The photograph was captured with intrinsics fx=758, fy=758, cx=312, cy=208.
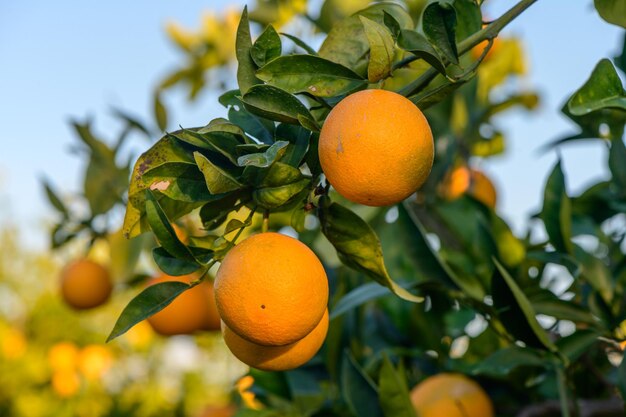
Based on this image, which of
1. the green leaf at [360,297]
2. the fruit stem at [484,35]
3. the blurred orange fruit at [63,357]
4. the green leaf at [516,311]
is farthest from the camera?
the blurred orange fruit at [63,357]

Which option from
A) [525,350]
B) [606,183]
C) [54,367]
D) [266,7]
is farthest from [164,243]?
[54,367]

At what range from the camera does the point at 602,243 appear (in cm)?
127

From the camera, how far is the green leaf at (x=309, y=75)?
0.66 metres

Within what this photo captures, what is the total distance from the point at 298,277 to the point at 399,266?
0.76 meters

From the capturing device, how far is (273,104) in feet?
2.10

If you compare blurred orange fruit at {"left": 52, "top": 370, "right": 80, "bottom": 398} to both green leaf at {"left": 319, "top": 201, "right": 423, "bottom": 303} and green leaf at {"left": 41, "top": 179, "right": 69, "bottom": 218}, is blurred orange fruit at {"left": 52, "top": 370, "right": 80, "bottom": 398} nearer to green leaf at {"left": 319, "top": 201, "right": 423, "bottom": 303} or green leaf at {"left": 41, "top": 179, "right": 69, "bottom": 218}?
green leaf at {"left": 41, "top": 179, "right": 69, "bottom": 218}

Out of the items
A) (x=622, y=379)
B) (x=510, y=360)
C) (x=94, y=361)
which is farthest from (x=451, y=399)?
(x=94, y=361)

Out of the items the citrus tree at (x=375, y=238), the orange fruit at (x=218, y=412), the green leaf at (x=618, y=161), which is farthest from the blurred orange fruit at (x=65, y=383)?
the green leaf at (x=618, y=161)

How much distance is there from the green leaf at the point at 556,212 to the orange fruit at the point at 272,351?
45 cm

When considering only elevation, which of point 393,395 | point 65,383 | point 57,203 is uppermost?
point 393,395

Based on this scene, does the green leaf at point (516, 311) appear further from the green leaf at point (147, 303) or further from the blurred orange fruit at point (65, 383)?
the blurred orange fruit at point (65, 383)

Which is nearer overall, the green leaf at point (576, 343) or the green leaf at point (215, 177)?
the green leaf at point (215, 177)

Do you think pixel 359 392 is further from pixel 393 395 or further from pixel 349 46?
pixel 349 46

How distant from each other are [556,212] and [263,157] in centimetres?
56
